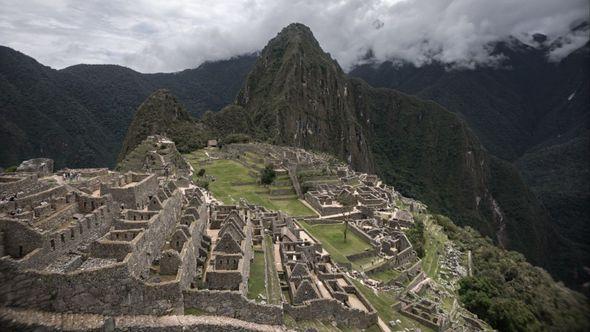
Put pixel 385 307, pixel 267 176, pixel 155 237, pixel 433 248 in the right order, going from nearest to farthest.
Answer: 1. pixel 155 237
2. pixel 385 307
3. pixel 433 248
4. pixel 267 176

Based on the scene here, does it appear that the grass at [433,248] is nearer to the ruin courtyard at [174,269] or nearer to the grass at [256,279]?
the ruin courtyard at [174,269]

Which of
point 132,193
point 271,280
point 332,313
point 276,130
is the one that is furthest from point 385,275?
point 276,130

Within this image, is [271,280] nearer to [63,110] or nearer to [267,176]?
[267,176]

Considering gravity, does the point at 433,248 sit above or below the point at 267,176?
below

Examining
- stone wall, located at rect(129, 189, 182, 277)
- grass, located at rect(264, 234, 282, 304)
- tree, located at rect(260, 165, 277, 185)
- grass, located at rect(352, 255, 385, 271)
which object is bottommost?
grass, located at rect(352, 255, 385, 271)

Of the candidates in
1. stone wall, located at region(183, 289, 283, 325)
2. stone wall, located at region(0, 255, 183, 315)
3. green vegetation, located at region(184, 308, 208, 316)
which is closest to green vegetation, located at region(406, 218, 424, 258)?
stone wall, located at region(183, 289, 283, 325)

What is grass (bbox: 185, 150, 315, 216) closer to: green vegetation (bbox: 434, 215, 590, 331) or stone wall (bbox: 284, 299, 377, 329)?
green vegetation (bbox: 434, 215, 590, 331)

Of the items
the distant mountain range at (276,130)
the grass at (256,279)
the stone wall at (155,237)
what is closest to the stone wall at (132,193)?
the stone wall at (155,237)
